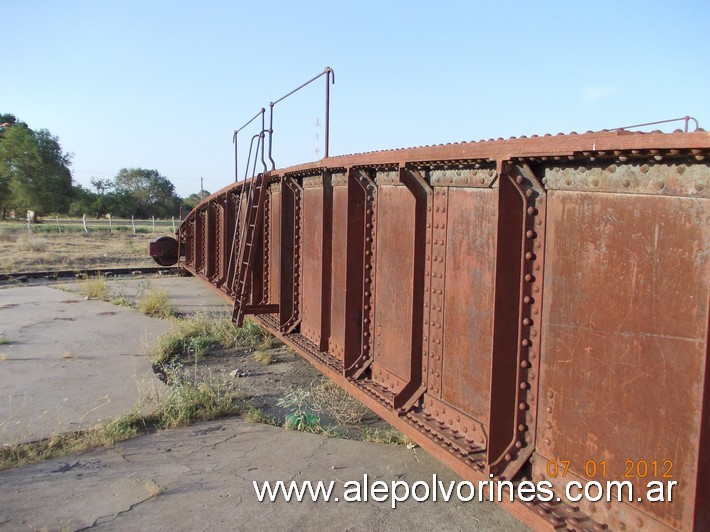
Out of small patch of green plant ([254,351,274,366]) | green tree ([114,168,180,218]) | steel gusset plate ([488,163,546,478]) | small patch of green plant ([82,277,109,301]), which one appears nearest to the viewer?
steel gusset plate ([488,163,546,478])

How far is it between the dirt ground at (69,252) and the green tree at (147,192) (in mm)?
42938

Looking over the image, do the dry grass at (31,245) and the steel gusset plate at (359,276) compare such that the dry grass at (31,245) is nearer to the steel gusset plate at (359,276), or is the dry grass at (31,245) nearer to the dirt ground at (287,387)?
the dirt ground at (287,387)

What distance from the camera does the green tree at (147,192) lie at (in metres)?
82.3

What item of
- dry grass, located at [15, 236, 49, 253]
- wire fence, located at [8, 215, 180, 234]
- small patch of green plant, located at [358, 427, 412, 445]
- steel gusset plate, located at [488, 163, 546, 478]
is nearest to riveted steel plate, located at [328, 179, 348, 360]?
small patch of green plant, located at [358, 427, 412, 445]

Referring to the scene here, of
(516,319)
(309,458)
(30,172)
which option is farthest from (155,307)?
(30,172)

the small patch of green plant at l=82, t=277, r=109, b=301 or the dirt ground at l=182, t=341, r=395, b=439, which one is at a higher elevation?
the small patch of green plant at l=82, t=277, r=109, b=301

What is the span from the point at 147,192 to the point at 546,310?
87929 mm

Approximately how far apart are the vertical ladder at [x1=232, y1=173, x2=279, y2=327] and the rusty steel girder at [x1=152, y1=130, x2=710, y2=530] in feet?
10.1

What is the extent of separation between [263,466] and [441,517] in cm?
167

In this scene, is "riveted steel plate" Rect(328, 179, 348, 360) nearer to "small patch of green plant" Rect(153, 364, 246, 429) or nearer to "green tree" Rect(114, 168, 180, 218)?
"small patch of green plant" Rect(153, 364, 246, 429)

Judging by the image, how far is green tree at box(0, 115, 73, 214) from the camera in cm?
5606

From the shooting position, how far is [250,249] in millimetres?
8617

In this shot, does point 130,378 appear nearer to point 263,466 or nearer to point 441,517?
point 263,466
